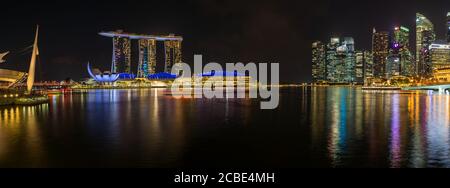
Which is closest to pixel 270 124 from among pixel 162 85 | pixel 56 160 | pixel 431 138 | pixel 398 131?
pixel 398 131

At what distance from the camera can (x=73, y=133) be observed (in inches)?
861

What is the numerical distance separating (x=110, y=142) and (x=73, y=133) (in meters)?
4.34

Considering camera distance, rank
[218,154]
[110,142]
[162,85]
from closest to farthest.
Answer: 1. [218,154]
2. [110,142]
3. [162,85]

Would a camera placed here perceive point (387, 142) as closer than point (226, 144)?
No

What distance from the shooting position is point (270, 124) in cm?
2578

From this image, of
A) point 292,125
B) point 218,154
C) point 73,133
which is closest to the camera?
point 218,154

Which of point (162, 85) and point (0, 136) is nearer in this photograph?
point (0, 136)
